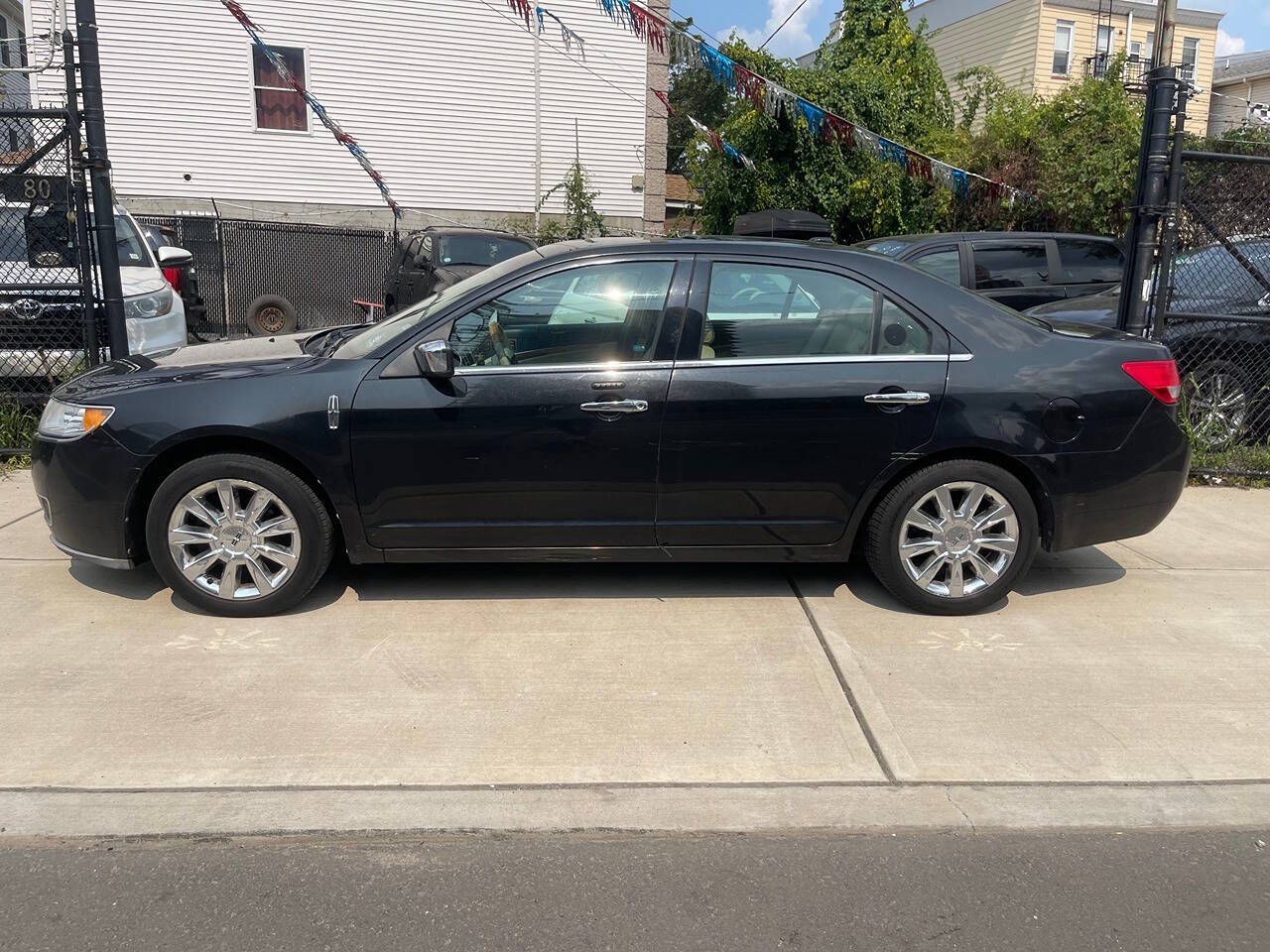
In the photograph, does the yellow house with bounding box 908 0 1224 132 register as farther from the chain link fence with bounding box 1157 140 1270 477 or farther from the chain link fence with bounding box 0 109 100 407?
the chain link fence with bounding box 0 109 100 407

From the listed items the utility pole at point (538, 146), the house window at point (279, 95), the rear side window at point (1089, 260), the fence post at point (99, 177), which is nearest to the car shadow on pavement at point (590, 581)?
the fence post at point (99, 177)

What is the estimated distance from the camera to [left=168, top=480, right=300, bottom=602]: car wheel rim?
4594mm

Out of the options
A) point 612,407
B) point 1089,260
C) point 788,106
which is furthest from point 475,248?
point 612,407

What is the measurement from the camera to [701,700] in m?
4.09

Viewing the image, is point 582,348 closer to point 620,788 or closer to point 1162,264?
point 620,788

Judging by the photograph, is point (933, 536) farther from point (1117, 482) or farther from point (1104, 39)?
point (1104, 39)

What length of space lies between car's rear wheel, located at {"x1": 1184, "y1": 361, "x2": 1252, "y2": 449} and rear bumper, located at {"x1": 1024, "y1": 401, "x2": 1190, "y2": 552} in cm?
300

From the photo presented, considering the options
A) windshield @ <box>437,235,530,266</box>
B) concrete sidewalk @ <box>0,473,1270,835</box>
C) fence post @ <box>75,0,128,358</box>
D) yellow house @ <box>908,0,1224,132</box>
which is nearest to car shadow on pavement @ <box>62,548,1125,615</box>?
concrete sidewalk @ <box>0,473,1270,835</box>

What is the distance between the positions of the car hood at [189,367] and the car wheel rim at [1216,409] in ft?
20.3

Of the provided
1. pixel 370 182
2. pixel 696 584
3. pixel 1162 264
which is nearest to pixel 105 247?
pixel 696 584

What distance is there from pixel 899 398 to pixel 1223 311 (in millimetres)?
4222

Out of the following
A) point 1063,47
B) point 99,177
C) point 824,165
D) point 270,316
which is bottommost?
point 270,316

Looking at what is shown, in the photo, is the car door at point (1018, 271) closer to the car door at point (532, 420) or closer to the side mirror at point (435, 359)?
the car door at point (532, 420)

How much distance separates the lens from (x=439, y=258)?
12570mm
